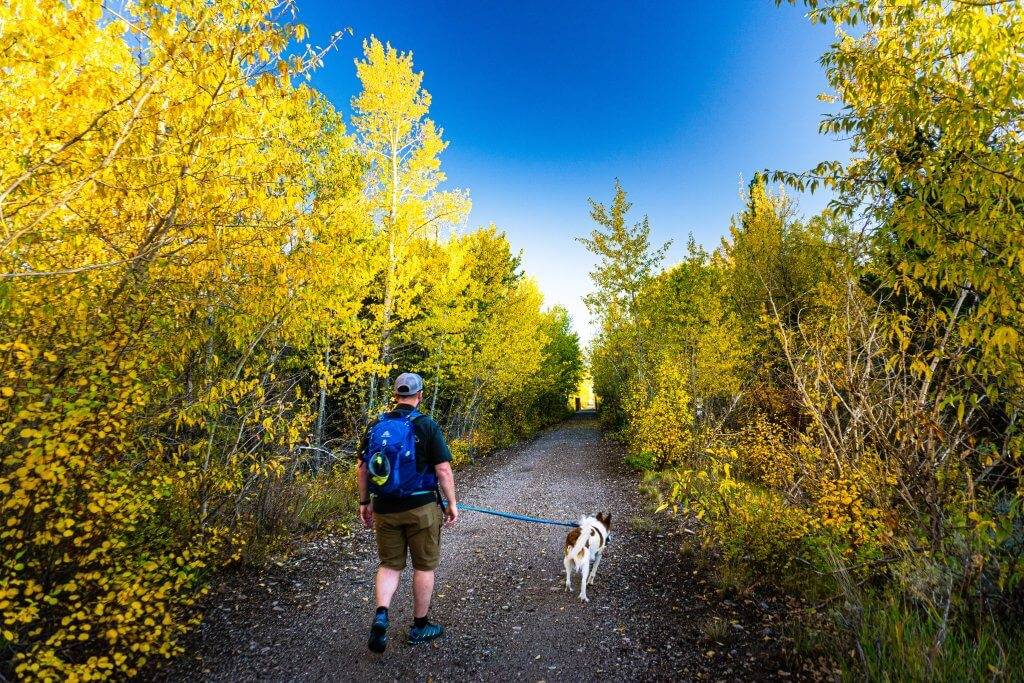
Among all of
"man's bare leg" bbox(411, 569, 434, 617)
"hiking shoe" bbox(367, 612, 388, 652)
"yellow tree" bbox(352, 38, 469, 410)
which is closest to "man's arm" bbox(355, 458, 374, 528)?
"man's bare leg" bbox(411, 569, 434, 617)

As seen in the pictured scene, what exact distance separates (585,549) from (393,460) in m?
2.43

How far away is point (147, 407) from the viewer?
159 inches

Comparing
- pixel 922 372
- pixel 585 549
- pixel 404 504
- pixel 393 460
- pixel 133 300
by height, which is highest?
pixel 133 300

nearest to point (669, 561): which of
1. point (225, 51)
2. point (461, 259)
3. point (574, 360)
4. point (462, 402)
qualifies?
point (225, 51)

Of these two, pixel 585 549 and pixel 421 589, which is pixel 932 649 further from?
pixel 421 589

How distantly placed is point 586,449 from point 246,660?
14.6 metres

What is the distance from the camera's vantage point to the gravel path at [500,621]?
3498mm

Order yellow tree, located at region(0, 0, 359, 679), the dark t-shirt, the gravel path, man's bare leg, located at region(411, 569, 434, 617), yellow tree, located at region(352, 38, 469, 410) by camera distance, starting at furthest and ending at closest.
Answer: yellow tree, located at region(352, 38, 469, 410), man's bare leg, located at region(411, 569, 434, 617), the dark t-shirt, the gravel path, yellow tree, located at region(0, 0, 359, 679)

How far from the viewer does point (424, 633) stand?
3.83m

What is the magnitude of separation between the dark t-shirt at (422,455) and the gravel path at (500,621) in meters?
1.21

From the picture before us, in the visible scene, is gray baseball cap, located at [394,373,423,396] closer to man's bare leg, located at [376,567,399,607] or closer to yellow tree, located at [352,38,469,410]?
man's bare leg, located at [376,567,399,607]

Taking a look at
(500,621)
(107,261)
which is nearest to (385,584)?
(500,621)

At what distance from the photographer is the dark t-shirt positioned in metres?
3.60

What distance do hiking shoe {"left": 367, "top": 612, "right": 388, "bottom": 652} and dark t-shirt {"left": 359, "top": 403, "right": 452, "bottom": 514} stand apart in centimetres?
85
